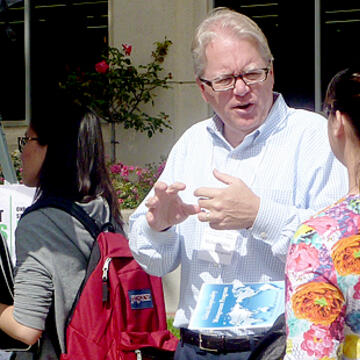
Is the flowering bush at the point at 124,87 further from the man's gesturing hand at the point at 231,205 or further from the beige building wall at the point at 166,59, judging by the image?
the man's gesturing hand at the point at 231,205

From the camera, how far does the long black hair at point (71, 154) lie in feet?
9.81

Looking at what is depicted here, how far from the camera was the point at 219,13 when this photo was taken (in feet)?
8.57

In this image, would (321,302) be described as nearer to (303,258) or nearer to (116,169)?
(303,258)

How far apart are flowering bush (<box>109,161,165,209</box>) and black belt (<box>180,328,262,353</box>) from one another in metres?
4.13

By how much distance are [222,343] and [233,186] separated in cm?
50

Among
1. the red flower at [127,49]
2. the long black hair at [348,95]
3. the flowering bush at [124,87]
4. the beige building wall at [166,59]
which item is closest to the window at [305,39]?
the beige building wall at [166,59]

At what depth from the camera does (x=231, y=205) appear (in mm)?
2188

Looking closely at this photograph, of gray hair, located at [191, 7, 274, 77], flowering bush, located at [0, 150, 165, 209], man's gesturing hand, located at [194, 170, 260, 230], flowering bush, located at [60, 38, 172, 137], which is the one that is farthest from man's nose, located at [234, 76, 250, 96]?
flowering bush, located at [60, 38, 172, 137]

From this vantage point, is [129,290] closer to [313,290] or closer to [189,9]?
[313,290]

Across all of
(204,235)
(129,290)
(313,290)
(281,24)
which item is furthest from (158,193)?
(281,24)

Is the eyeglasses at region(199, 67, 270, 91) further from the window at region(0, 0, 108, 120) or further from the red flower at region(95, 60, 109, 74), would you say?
the window at region(0, 0, 108, 120)

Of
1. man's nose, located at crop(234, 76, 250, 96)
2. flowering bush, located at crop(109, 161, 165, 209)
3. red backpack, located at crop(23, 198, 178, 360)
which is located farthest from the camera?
flowering bush, located at crop(109, 161, 165, 209)

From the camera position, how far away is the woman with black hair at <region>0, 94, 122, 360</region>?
2.80 m

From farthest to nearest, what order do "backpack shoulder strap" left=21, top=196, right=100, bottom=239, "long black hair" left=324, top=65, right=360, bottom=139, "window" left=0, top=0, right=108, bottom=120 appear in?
"window" left=0, top=0, right=108, bottom=120 < "backpack shoulder strap" left=21, top=196, right=100, bottom=239 < "long black hair" left=324, top=65, right=360, bottom=139
